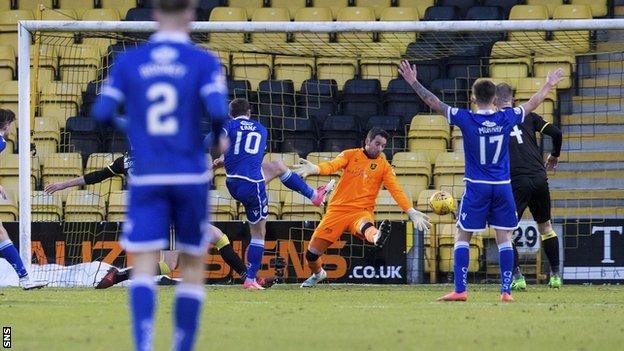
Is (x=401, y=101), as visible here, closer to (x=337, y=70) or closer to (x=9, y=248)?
(x=337, y=70)

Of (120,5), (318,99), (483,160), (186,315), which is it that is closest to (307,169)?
(483,160)

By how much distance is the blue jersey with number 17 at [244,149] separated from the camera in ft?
46.4

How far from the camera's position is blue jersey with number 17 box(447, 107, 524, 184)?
11.6m

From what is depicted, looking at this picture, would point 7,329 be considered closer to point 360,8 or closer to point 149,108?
point 149,108

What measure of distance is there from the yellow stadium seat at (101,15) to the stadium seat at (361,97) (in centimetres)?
465

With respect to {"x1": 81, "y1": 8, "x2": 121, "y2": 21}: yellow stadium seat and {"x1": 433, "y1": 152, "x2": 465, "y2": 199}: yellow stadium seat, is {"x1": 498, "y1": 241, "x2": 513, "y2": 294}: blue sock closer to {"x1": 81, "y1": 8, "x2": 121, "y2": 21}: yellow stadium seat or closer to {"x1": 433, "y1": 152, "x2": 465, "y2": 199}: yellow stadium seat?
{"x1": 433, "y1": 152, "x2": 465, "y2": 199}: yellow stadium seat

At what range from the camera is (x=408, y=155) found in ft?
59.0

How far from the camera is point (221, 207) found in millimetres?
17594

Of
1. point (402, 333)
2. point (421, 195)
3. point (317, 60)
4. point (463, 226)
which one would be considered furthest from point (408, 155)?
point (402, 333)

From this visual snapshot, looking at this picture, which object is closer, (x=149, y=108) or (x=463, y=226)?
(x=149, y=108)

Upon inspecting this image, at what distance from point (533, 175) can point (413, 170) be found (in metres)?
3.77

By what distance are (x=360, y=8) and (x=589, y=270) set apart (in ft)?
22.5

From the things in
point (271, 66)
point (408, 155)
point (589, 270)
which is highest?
point (271, 66)

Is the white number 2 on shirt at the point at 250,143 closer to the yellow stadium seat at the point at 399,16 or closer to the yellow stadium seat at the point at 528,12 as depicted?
the yellow stadium seat at the point at 399,16
